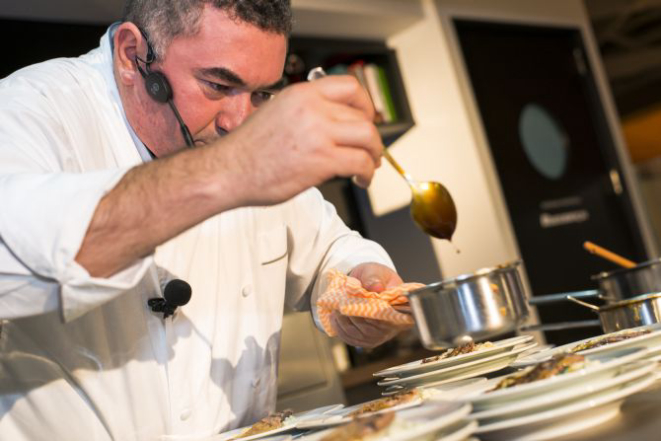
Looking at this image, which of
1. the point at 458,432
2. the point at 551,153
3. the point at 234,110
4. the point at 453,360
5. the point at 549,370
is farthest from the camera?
the point at 551,153

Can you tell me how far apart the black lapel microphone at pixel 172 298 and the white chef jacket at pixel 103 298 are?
0.03m

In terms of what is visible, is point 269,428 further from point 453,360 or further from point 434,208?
point 434,208

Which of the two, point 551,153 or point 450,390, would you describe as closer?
point 450,390

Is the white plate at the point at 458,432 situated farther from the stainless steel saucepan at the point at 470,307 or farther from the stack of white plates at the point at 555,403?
the stainless steel saucepan at the point at 470,307

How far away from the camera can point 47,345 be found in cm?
137

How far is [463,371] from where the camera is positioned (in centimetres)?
→ 130

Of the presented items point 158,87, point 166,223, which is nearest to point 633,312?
point 166,223

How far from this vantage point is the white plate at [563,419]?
0.83 m

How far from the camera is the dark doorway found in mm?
3898

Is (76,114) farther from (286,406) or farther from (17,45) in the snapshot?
(286,406)

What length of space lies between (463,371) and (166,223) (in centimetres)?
58

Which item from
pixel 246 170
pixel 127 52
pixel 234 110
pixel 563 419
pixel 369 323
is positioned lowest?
pixel 563 419

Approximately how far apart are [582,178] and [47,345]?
353 cm

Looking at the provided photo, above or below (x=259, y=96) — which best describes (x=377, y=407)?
below
